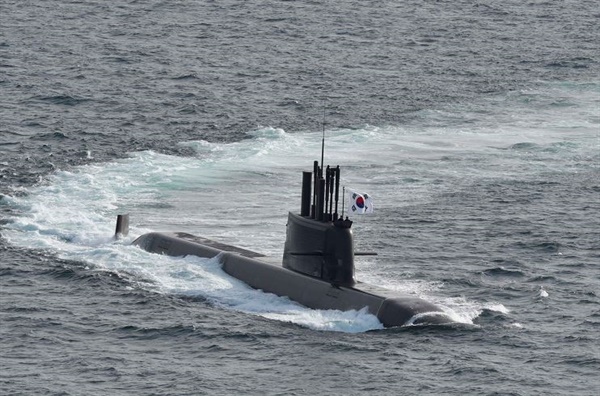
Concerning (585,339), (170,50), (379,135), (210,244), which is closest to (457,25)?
(170,50)

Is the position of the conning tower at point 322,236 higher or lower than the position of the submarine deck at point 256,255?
higher

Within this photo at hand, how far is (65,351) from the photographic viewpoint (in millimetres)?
46625

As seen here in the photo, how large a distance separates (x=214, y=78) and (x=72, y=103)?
12.1m

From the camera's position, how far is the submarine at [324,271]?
160 feet

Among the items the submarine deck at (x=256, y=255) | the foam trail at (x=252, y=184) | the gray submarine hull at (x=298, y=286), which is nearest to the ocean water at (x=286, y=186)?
the foam trail at (x=252, y=184)

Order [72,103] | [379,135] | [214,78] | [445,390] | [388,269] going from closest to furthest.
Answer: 1. [445,390]
2. [388,269]
3. [379,135]
4. [72,103]
5. [214,78]

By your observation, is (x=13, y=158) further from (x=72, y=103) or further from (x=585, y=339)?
(x=585, y=339)

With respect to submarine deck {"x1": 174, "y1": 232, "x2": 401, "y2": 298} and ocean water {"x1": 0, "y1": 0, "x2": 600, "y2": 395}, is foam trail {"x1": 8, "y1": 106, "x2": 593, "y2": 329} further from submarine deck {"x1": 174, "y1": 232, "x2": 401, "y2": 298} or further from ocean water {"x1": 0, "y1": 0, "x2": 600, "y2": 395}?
submarine deck {"x1": 174, "y1": 232, "x2": 401, "y2": 298}

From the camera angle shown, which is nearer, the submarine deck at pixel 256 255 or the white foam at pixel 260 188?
the submarine deck at pixel 256 255

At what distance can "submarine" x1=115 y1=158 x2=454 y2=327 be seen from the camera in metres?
48.8

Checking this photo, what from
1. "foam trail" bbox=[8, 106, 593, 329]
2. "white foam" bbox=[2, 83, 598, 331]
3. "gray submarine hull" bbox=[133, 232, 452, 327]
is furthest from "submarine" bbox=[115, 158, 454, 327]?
"foam trail" bbox=[8, 106, 593, 329]

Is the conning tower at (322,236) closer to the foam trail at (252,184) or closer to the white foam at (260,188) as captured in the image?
the white foam at (260,188)

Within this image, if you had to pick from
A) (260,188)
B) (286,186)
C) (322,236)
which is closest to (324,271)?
(322,236)

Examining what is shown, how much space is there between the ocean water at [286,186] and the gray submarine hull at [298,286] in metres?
0.55
